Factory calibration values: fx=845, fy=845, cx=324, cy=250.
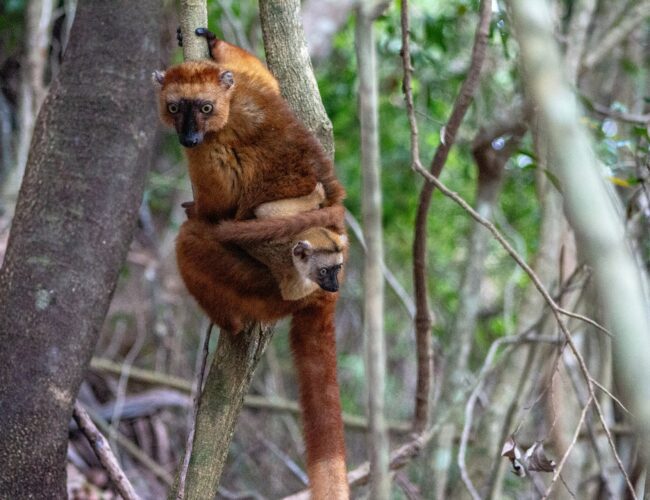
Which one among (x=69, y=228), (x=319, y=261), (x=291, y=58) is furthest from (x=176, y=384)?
(x=291, y=58)

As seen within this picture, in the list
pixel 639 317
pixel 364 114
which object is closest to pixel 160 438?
pixel 364 114

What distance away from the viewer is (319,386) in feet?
11.8

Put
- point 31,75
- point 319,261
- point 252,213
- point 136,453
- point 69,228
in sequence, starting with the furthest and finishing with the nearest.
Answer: point 31,75 → point 136,453 → point 69,228 → point 252,213 → point 319,261

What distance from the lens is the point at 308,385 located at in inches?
142

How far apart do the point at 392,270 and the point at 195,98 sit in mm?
5884

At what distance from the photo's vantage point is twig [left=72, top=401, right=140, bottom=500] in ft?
11.4

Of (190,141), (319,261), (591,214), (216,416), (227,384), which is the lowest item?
(216,416)

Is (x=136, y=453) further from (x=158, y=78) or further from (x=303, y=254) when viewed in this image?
(x=303, y=254)

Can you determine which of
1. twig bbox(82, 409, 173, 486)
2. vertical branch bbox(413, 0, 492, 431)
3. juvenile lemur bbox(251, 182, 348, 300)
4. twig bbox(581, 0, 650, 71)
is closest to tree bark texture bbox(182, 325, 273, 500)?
juvenile lemur bbox(251, 182, 348, 300)

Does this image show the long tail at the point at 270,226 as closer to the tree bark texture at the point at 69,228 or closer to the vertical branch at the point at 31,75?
the tree bark texture at the point at 69,228

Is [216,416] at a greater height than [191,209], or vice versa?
[191,209]

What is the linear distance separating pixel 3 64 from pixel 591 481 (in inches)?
235

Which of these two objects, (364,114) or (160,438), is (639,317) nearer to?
(364,114)

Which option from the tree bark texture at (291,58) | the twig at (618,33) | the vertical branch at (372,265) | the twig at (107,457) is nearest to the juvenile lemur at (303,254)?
the tree bark texture at (291,58)
